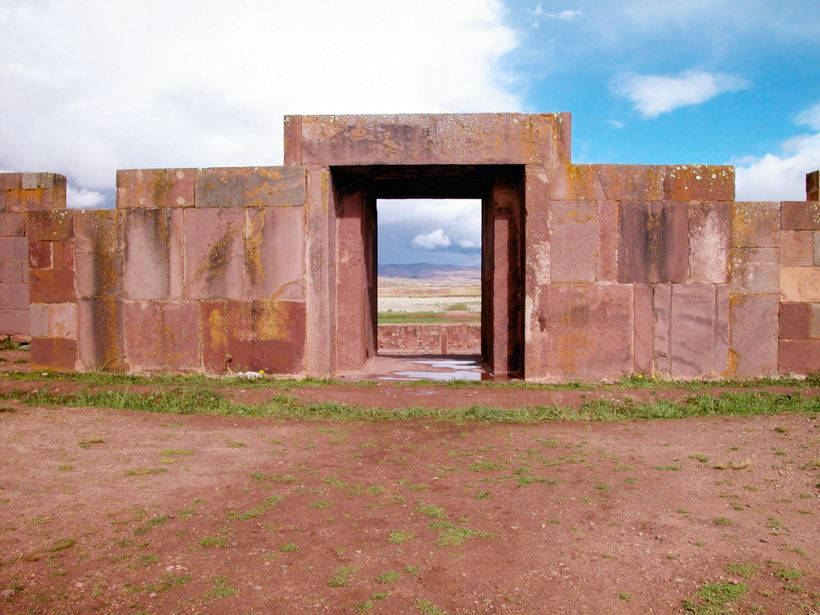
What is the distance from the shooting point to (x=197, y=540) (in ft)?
12.0

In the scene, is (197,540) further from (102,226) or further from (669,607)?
(102,226)

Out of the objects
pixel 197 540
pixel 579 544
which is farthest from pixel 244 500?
pixel 579 544

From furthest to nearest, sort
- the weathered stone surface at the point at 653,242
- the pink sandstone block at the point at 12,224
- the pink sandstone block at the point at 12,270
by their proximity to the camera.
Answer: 1. the pink sandstone block at the point at 12,270
2. the pink sandstone block at the point at 12,224
3. the weathered stone surface at the point at 653,242

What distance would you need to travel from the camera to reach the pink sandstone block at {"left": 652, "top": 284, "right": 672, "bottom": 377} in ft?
30.3

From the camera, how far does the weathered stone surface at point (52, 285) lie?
388 inches

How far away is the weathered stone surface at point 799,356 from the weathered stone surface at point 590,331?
2.40 metres

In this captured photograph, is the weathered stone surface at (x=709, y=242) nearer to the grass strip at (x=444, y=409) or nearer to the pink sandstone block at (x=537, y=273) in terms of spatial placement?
the grass strip at (x=444, y=409)

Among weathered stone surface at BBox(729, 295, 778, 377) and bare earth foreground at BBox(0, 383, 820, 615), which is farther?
weathered stone surface at BBox(729, 295, 778, 377)

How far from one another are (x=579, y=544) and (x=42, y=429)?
18.0 ft

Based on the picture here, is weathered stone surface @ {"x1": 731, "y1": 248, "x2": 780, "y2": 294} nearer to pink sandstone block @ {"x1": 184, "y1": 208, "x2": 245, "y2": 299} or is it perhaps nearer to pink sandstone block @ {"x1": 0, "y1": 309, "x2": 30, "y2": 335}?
pink sandstone block @ {"x1": 184, "y1": 208, "x2": 245, "y2": 299}

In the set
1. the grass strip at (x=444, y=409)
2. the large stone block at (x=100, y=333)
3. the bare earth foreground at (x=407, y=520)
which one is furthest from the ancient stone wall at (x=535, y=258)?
the bare earth foreground at (x=407, y=520)

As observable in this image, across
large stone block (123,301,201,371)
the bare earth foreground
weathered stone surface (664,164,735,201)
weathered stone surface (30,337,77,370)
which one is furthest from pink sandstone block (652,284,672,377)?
weathered stone surface (30,337,77,370)

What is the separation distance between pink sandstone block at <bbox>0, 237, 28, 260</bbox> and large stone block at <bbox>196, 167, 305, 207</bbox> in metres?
7.63

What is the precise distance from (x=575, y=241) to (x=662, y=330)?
6.23 feet
